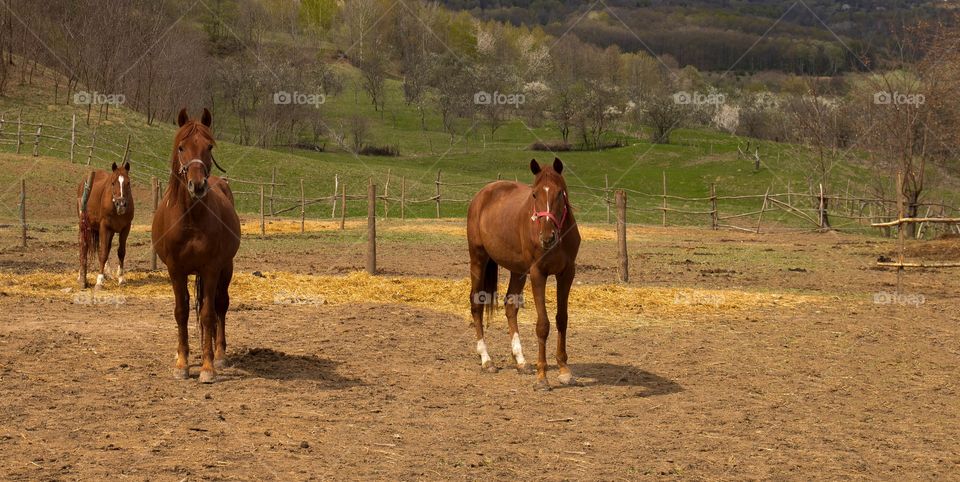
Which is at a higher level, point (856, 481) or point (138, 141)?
point (138, 141)

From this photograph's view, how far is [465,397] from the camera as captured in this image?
875 centimetres

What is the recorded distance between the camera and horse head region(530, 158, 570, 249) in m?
8.81

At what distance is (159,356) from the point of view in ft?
33.7

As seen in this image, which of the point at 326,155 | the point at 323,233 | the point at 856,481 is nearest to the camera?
the point at 856,481

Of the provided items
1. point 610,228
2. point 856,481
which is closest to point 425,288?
point 856,481

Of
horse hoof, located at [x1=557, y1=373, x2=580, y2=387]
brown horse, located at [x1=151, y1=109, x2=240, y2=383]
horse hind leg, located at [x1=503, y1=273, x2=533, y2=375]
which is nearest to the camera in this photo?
brown horse, located at [x1=151, y1=109, x2=240, y2=383]

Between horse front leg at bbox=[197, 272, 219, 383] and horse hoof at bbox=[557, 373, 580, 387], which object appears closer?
horse front leg at bbox=[197, 272, 219, 383]

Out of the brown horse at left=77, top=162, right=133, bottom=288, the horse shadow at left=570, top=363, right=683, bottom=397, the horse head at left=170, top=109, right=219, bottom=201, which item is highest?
the horse head at left=170, top=109, right=219, bottom=201

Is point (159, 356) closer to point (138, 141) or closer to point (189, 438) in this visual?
point (189, 438)

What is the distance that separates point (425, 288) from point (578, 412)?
8.23m

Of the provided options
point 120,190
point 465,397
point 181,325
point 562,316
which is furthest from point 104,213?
point 562,316

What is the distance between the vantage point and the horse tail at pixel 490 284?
10.7 meters

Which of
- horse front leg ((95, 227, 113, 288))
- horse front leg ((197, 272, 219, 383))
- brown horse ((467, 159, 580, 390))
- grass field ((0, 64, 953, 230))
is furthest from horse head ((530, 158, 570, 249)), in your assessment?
grass field ((0, 64, 953, 230))

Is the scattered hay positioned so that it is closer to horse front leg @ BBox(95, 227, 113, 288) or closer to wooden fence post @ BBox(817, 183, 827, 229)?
horse front leg @ BBox(95, 227, 113, 288)
